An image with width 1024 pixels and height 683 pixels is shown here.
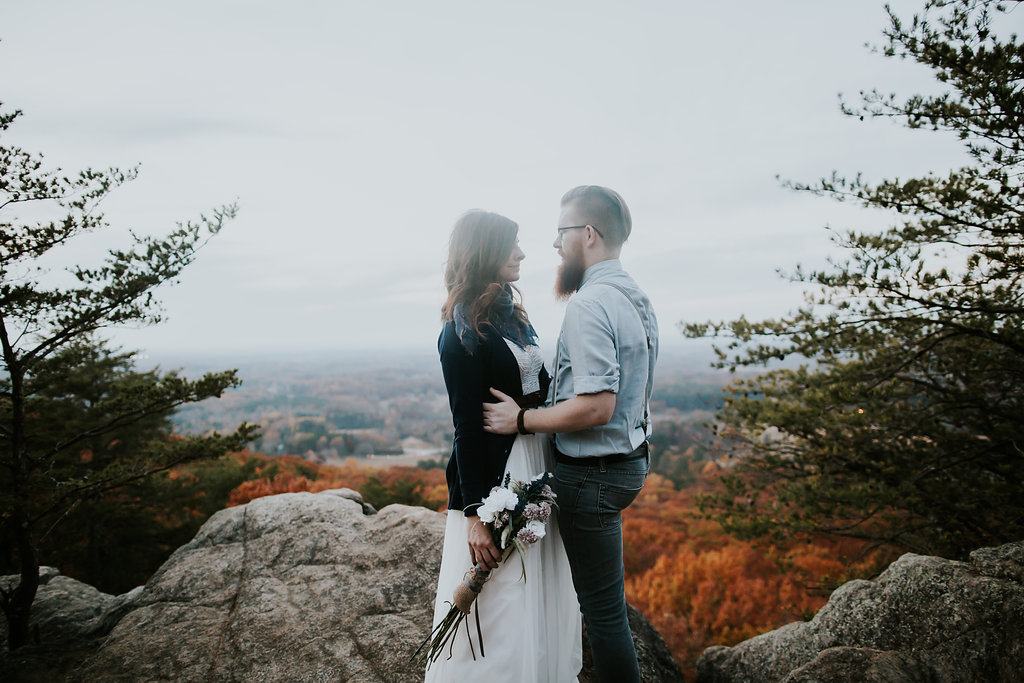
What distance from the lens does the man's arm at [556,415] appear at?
198 cm

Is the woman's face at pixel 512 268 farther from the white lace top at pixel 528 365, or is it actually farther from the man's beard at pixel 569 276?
the white lace top at pixel 528 365

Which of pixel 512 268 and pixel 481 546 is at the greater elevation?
pixel 512 268

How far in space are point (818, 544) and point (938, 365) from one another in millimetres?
7532

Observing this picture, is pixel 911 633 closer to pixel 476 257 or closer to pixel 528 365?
pixel 528 365

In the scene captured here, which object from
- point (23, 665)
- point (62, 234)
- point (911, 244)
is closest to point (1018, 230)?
point (911, 244)

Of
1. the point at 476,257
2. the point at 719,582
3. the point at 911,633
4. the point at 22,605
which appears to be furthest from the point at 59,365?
the point at 719,582

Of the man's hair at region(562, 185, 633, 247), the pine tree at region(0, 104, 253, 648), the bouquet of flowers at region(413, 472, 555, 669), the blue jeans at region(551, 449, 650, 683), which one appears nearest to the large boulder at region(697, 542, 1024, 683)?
the blue jeans at region(551, 449, 650, 683)

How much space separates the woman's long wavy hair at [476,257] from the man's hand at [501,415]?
1.30ft

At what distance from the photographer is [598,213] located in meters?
2.25

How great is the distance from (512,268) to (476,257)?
0.60ft

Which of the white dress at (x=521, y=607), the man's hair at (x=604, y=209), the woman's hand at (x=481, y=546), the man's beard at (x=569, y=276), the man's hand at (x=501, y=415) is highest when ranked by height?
the man's hair at (x=604, y=209)

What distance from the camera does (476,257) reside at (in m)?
2.36

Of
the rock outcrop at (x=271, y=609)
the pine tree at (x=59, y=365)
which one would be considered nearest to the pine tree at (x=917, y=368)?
the rock outcrop at (x=271, y=609)

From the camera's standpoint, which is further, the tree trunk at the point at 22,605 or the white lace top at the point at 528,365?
the tree trunk at the point at 22,605
